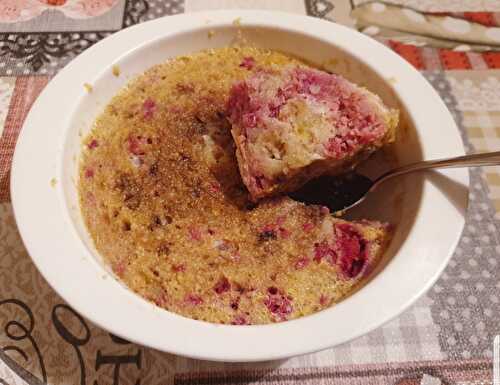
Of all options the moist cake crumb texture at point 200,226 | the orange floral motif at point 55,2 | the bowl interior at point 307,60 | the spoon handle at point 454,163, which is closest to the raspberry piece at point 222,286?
the moist cake crumb texture at point 200,226

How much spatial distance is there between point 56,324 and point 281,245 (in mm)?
548

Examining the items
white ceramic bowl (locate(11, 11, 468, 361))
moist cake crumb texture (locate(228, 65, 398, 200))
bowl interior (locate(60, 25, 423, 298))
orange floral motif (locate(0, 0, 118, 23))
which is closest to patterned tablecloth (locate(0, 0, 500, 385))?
orange floral motif (locate(0, 0, 118, 23))

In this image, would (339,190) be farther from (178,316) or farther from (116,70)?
(116,70)

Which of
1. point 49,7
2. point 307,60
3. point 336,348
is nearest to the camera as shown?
point 336,348

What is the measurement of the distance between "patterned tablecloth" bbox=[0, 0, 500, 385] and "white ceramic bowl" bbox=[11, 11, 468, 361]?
0.38 feet

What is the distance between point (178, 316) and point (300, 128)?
1.48ft

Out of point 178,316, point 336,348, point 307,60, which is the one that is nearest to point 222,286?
point 178,316

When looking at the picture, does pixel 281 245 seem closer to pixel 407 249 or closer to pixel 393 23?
pixel 407 249

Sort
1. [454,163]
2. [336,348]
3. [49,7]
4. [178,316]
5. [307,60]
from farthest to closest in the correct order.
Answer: [49,7] < [307,60] < [336,348] < [454,163] < [178,316]

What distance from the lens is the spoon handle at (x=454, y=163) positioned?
85 centimetres

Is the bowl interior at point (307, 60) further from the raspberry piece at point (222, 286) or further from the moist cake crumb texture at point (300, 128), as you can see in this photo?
the raspberry piece at point (222, 286)

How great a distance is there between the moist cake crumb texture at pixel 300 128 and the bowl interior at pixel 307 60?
0.11 m

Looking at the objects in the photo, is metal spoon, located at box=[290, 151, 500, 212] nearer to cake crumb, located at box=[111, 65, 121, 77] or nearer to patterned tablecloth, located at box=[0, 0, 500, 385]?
patterned tablecloth, located at box=[0, 0, 500, 385]

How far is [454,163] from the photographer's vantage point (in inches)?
36.2
